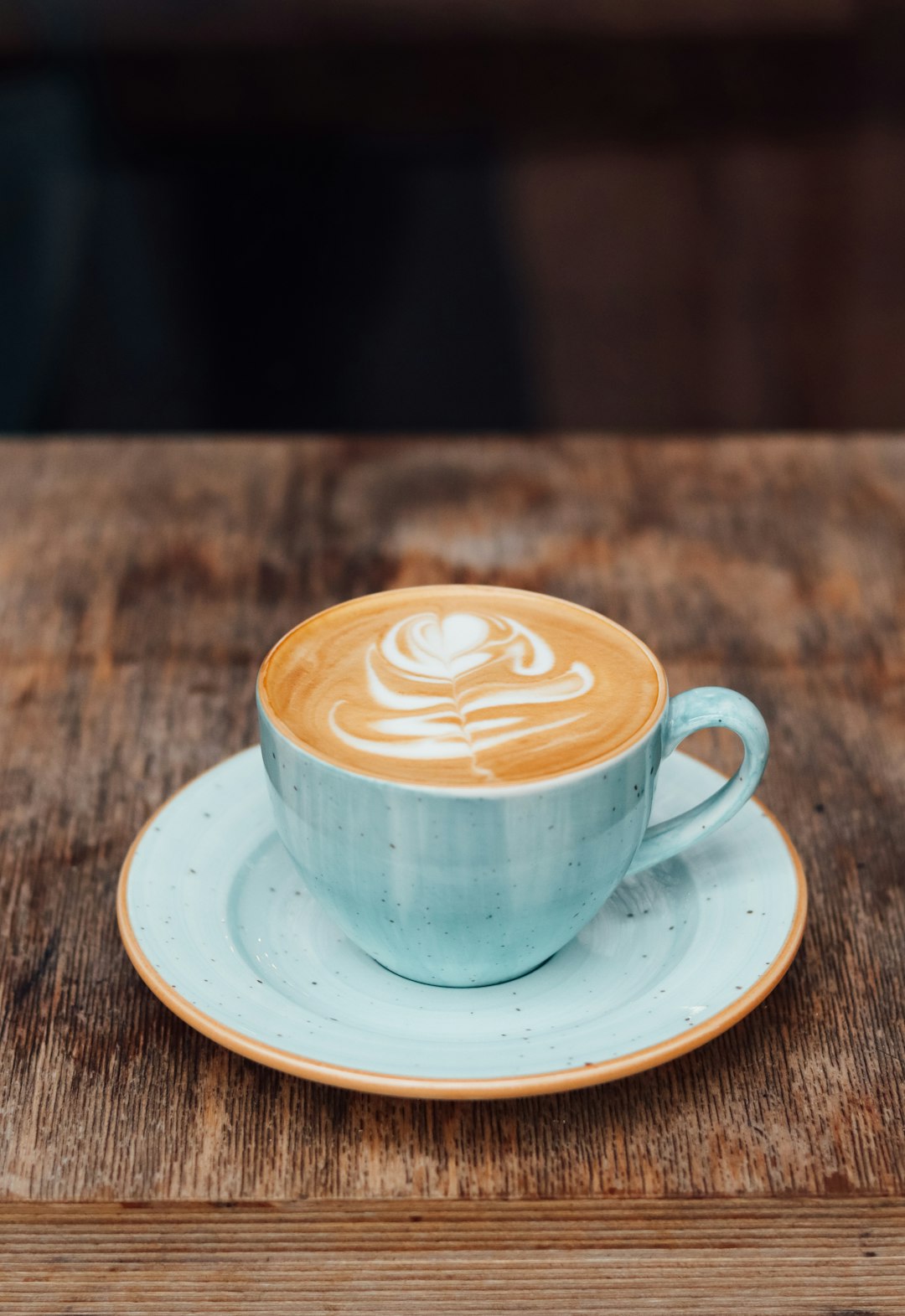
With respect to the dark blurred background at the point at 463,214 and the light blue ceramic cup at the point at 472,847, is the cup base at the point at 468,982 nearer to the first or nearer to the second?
the light blue ceramic cup at the point at 472,847

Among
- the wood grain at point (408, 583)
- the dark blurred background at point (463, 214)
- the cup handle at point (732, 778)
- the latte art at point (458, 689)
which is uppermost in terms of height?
the latte art at point (458, 689)

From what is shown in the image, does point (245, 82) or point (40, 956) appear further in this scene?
point (245, 82)

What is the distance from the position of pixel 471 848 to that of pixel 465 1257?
0.10 metres

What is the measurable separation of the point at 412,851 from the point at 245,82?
2015mm

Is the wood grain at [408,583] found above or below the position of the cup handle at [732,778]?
below

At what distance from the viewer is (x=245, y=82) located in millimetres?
2072

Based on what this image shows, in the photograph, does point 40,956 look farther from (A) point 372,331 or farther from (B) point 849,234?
(B) point 849,234

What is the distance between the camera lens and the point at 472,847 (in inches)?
13.3

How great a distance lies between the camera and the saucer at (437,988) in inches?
12.6

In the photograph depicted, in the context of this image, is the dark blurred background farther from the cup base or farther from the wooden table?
the cup base

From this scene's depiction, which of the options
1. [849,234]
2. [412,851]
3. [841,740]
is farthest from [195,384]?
[412,851]

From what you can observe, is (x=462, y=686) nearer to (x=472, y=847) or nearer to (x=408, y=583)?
(x=472, y=847)

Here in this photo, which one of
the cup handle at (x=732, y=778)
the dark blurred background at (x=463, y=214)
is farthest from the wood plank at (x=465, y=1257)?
the dark blurred background at (x=463, y=214)

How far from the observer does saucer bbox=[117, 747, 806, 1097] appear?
1.05 ft
